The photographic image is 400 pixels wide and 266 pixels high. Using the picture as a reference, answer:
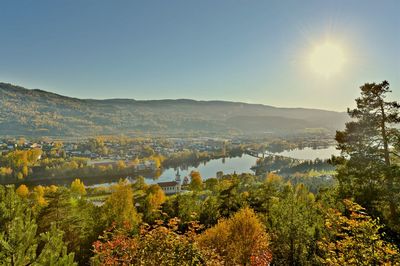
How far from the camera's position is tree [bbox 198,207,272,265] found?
1091 cm

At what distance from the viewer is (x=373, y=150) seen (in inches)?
364

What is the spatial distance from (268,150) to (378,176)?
101 metres

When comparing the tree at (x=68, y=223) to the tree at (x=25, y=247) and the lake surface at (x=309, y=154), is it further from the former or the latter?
the lake surface at (x=309, y=154)

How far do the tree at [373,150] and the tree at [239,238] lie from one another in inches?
160

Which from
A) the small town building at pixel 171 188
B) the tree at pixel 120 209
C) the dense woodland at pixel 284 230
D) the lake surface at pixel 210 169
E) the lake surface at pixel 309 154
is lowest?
the lake surface at pixel 210 169

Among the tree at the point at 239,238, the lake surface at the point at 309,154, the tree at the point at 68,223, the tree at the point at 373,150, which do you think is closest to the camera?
the tree at the point at 373,150

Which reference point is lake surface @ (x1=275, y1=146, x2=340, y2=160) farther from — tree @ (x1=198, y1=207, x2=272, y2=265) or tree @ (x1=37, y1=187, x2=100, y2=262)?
tree @ (x1=37, y1=187, x2=100, y2=262)

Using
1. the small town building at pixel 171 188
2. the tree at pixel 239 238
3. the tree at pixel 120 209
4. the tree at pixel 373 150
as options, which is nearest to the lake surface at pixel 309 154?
the small town building at pixel 171 188

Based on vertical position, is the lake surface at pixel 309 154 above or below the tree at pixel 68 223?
below

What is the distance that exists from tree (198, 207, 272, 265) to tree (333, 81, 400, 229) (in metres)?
4.07

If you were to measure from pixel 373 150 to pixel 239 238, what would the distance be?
615 centimetres

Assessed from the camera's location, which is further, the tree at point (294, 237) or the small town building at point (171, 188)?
the small town building at point (171, 188)

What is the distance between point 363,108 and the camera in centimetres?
977

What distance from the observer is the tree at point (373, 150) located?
891cm
